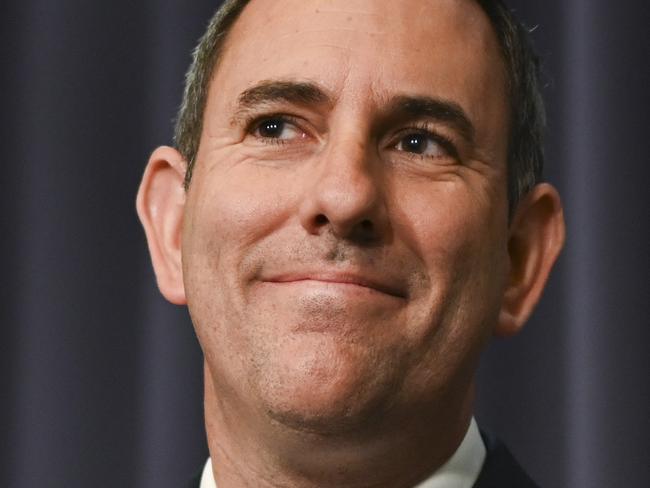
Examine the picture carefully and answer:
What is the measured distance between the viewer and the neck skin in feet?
3.97

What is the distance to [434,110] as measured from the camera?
4.15 ft

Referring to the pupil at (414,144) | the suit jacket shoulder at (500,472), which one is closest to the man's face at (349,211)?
the pupil at (414,144)

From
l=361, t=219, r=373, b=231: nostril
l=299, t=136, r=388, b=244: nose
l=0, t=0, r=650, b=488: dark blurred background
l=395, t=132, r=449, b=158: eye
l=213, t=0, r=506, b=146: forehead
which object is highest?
l=213, t=0, r=506, b=146: forehead

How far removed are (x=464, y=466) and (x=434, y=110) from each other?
0.37 m

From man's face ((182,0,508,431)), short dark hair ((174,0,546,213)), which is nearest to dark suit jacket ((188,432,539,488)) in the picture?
man's face ((182,0,508,431))

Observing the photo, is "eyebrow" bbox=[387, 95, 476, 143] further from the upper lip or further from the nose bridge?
the upper lip

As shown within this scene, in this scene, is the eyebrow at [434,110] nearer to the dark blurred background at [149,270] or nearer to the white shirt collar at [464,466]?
the white shirt collar at [464,466]

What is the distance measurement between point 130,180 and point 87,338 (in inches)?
10.7

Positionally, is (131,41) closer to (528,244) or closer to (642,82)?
(642,82)

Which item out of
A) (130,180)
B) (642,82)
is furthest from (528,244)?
(130,180)

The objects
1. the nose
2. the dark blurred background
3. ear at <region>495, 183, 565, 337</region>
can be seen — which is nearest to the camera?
the nose

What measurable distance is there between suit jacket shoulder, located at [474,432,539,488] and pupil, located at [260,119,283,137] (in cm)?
41

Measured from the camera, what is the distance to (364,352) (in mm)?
1160

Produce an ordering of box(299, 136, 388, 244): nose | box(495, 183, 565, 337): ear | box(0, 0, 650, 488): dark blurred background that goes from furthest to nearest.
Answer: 1. box(0, 0, 650, 488): dark blurred background
2. box(495, 183, 565, 337): ear
3. box(299, 136, 388, 244): nose
